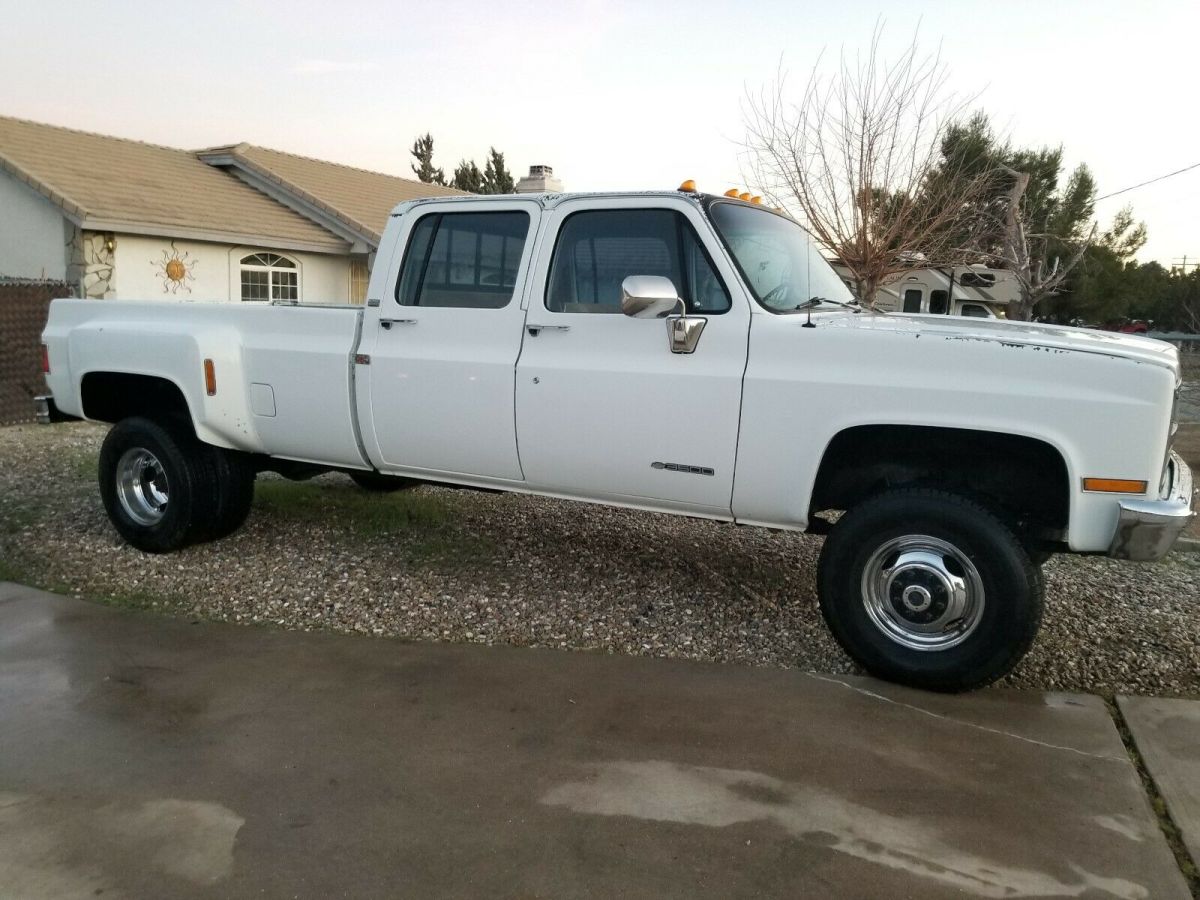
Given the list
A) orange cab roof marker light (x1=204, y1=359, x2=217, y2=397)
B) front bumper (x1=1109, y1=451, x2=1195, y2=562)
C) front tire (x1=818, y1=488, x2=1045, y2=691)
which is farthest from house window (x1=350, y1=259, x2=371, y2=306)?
front bumper (x1=1109, y1=451, x2=1195, y2=562)

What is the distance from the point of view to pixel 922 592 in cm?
392

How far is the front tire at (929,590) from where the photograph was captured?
3.75 m

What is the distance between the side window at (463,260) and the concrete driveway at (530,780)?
1789mm

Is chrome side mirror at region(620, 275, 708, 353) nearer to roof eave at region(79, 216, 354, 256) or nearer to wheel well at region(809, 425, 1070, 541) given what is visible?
wheel well at region(809, 425, 1070, 541)

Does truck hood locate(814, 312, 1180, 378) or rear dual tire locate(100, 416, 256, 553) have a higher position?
truck hood locate(814, 312, 1180, 378)

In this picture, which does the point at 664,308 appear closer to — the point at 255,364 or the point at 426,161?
the point at 255,364

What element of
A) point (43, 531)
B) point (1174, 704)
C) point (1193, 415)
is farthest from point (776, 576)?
point (1193, 415)

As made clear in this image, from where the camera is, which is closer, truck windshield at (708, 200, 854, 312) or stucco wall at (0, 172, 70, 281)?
truck windshield at (708, 200, 854, 312)

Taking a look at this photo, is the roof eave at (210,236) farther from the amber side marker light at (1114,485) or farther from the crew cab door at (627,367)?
the amber side marker light at (1114,485)

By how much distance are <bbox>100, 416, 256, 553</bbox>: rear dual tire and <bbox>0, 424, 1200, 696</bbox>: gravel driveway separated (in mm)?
162

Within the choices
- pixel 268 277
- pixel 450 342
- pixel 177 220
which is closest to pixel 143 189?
pixel 177 220

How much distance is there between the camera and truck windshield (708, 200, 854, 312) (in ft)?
14.1

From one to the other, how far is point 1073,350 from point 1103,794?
1.59 meters

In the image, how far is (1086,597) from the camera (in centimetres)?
525
